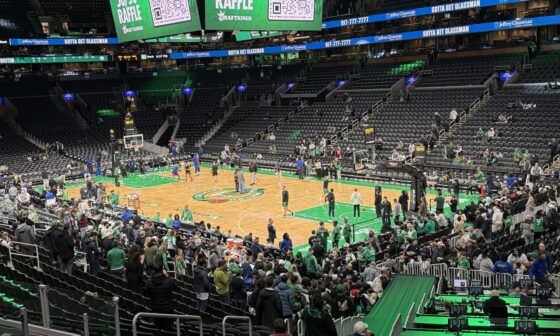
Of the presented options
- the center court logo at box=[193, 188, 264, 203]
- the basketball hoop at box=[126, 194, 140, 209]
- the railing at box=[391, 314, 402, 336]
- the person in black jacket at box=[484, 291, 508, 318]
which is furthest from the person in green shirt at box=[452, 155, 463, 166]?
the railing at box=[391, 314, 402, 336]

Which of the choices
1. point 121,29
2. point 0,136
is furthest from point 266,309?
point 0,136

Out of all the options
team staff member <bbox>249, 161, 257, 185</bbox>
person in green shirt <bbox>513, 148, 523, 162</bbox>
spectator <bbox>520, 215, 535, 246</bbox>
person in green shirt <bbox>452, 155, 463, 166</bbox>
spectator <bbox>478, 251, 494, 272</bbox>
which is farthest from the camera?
team staff member <bbox>249, 161, 257, 185</bbox>

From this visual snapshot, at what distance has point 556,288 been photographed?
509 inches

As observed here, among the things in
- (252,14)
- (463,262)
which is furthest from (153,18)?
(463,262)

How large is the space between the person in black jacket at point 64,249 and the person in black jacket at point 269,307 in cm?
508

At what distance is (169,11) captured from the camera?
21500 mm

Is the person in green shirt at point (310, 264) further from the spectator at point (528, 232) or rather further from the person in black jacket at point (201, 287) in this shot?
the spectator at point (528, 232)

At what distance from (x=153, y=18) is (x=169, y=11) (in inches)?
35.6

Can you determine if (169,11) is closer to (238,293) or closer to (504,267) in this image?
(238,293)

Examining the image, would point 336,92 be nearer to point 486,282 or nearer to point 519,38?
point 519,38

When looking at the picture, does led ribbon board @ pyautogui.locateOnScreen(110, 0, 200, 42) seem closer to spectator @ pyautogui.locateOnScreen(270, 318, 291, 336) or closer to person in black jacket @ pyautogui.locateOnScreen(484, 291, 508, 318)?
person in black jacket @ pyautogui.locateOnScreen(484, 291, 508, 318)

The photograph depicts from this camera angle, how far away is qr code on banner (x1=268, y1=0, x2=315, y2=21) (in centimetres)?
2095

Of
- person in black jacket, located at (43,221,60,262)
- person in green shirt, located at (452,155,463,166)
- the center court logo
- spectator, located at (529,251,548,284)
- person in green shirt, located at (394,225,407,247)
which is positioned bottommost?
the center court logo

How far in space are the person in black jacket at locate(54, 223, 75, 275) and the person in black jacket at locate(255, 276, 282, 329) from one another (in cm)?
508
